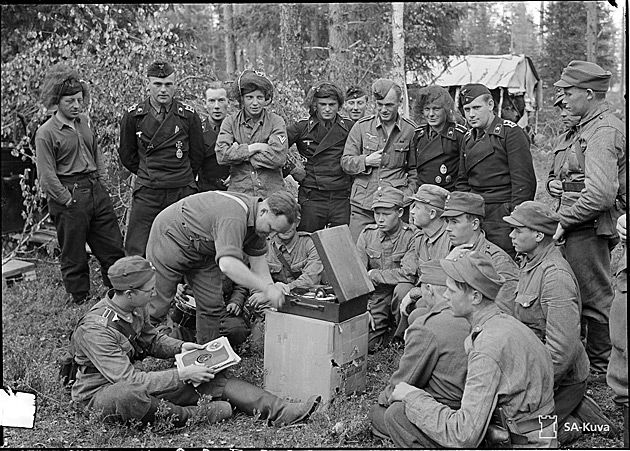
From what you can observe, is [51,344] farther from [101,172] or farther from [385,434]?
[385,434]

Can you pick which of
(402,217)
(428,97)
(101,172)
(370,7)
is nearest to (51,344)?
(101,172)

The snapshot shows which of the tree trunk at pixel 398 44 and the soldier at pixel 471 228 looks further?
the tree trunk at pixel 398 44

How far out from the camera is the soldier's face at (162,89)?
22.6 feet

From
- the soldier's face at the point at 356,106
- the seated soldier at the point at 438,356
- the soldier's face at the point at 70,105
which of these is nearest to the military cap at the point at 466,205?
the seated soldier at the point at 438,356

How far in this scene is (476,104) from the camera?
597cm

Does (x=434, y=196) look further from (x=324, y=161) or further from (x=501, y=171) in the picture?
(x=324, y=161)

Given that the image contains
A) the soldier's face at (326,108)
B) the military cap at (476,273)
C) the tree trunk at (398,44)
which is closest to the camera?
the military cap at (476,273)

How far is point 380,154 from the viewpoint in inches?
264

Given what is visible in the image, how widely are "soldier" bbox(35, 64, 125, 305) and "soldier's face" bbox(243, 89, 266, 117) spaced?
73.6 inches

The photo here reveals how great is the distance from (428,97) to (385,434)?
3309 millimetres

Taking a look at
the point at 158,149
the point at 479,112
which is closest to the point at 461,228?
the point at 479,112

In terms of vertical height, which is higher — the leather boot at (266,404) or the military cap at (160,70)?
the military cap at (160,70)

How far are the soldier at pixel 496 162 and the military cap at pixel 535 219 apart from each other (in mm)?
948

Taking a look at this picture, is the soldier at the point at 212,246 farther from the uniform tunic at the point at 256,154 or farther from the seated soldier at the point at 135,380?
the uniform tunic at the point at 256,154
